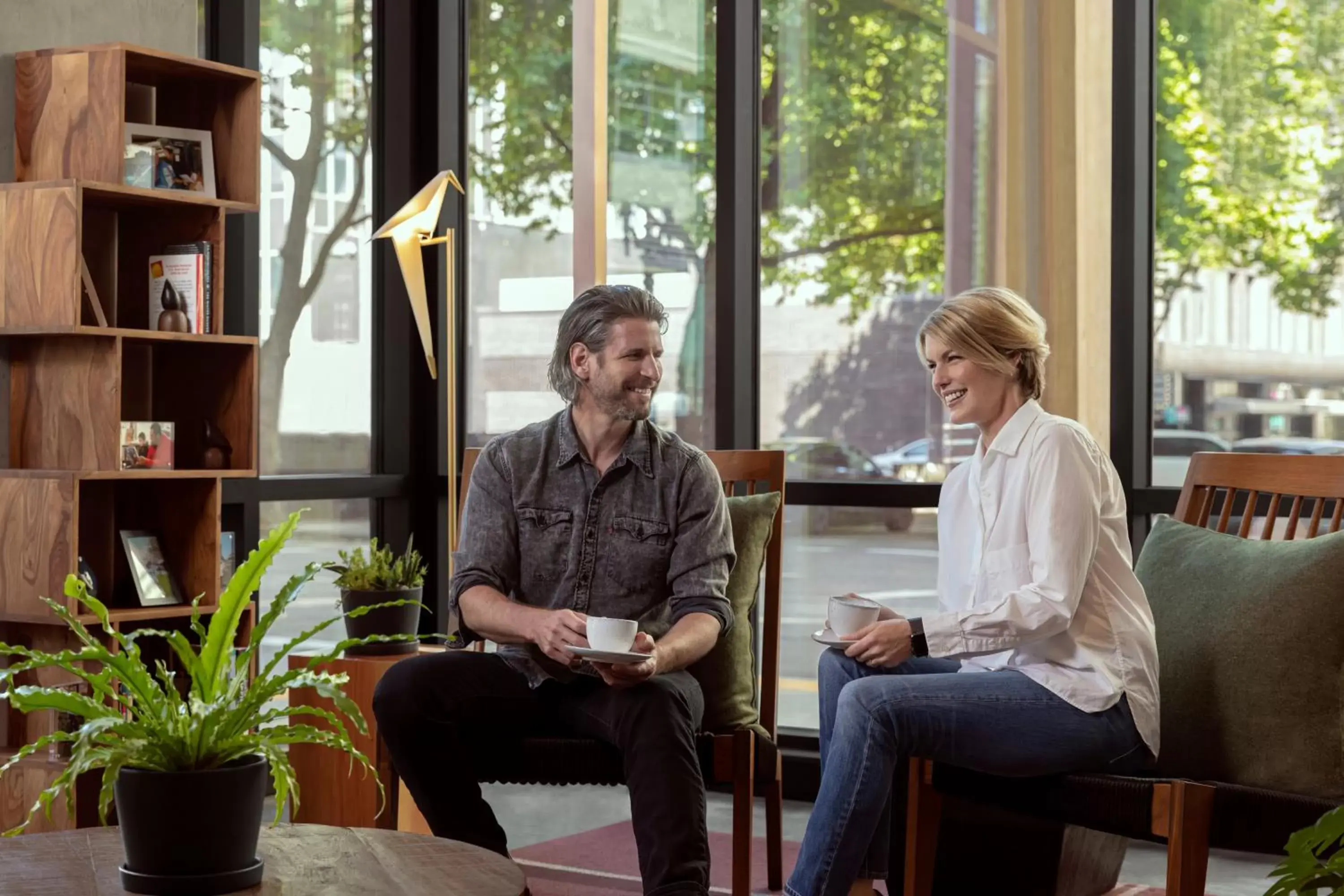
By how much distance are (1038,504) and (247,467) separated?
75.3 inches

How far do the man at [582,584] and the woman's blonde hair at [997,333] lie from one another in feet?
1.77

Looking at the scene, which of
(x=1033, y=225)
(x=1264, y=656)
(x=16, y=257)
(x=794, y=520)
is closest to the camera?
(x=1264, y=656)

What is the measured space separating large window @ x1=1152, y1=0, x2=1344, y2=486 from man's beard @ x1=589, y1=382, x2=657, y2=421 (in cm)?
150

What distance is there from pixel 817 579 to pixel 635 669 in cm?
163

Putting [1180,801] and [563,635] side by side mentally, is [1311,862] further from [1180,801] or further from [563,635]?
[563,635]

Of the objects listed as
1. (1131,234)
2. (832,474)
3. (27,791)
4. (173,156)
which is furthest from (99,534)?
(1131,234)

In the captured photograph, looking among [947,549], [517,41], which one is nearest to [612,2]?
[517,41]

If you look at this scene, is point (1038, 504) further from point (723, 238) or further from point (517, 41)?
point (517, 41)

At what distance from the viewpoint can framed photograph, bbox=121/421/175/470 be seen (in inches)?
130

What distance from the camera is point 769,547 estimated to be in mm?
3178

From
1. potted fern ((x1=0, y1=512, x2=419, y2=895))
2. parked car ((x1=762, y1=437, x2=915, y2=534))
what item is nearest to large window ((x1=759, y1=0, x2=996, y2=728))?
parked car ((x1=762, y1=437, x2=915, y2=534))

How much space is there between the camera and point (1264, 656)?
2326 mm

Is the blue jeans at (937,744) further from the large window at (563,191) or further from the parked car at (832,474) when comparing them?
the large window at (563,191)

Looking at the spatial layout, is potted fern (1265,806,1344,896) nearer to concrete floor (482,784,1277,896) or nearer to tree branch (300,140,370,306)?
concrete floor (482,784,1277,896)
